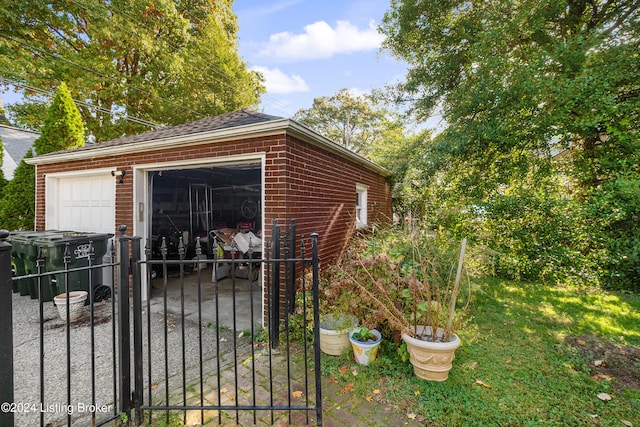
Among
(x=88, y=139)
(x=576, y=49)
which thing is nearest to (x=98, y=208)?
(x=576, y=49)

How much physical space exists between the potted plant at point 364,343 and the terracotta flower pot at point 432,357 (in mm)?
335

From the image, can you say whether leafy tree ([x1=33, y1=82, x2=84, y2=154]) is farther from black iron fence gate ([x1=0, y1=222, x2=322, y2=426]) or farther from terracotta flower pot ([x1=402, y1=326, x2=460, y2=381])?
terracotta flower pot ([x1=402, y1=326, x2=460, y2=381])

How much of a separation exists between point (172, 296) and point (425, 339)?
4509mm

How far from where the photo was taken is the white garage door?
5.47 m

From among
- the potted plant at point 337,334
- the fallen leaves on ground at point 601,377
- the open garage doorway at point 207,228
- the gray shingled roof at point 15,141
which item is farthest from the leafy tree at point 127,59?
the fallen leaves on ground at point 601,377

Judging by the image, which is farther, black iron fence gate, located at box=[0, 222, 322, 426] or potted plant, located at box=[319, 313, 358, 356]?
potted plant, located at box=[319, 313, 358, 356]

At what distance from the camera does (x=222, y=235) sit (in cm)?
692

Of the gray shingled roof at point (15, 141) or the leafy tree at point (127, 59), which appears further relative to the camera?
the gray shingled roof at point (15, 141)

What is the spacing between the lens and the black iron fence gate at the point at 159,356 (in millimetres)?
1953

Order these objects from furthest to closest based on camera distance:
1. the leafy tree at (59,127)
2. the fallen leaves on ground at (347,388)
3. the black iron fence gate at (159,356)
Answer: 1. the leafy tree at (59,127)
2. the fallen leaves on ground at (347,388)
3. the black iron fence gate at (159,356)

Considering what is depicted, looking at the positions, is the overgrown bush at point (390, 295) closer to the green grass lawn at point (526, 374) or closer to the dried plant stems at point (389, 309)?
the dried plant stems at point (389, 309)

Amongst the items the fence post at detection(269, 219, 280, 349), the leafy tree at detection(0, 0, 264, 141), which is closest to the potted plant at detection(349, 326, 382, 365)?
the fence post at detection(269, 219, 280, 349)

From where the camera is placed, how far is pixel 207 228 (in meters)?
9.00

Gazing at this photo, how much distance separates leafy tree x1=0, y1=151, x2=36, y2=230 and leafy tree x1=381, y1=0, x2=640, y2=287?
10157 mm
